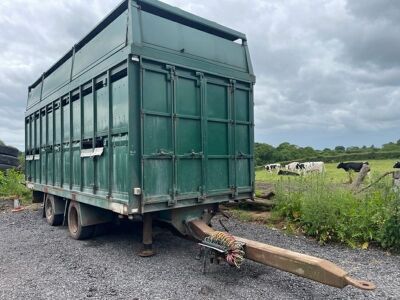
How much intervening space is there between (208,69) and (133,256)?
3320mm

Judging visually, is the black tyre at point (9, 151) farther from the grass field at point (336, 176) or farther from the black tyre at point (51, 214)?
the grass field at point (336, 176)

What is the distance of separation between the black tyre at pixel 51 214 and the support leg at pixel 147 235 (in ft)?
13.0

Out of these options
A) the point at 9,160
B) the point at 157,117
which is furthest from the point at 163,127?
the point at 9,160

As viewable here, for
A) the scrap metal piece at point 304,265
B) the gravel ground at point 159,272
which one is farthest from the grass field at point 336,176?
the scrap metal piece at point 304,265

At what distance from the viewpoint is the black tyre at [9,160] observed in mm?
16844

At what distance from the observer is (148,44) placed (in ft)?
16.6

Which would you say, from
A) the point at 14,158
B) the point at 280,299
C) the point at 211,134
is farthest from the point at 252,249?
the point at 14,158

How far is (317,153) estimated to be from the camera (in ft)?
125

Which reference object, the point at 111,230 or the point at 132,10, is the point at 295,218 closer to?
the point at 111,230

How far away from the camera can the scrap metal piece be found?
338 cm

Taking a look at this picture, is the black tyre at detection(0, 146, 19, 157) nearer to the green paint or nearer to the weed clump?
the green paint

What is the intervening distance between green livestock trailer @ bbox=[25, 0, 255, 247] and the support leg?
14cm

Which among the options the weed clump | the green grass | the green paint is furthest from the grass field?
the green paint

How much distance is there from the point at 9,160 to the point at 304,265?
1709cm
